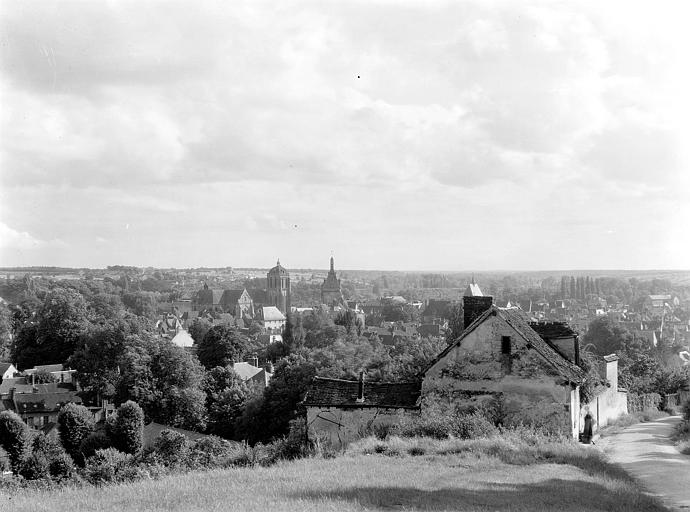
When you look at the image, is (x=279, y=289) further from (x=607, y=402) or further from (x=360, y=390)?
(x=360, y=390)

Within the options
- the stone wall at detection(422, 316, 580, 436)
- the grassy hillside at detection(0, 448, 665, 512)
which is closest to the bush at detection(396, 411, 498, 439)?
the stone wall at detection(422, 316, 580, 436)

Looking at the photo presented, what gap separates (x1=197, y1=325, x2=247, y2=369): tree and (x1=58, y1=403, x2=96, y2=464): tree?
77.4 feet

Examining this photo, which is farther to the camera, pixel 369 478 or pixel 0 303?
pixel 0 303

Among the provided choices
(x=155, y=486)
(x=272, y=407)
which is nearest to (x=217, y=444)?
(x=272, y=407)

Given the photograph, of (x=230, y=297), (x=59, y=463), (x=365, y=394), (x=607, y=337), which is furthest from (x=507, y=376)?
(x=230, y=297)

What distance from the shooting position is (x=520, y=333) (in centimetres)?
2089

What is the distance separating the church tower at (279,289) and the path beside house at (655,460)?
156 meters

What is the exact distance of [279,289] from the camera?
591ft

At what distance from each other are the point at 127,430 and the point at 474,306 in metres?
27.0

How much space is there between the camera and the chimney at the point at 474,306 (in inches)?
933

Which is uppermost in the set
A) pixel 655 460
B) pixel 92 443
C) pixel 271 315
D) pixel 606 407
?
pixel 655 460

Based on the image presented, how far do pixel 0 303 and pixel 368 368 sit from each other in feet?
297

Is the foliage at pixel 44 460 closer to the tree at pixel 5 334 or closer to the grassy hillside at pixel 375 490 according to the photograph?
the grassy hillside at pixel 375 490

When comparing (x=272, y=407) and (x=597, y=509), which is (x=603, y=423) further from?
(x=272, y=407)
